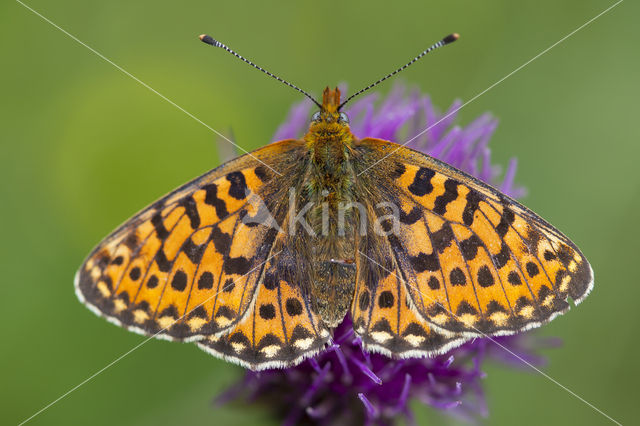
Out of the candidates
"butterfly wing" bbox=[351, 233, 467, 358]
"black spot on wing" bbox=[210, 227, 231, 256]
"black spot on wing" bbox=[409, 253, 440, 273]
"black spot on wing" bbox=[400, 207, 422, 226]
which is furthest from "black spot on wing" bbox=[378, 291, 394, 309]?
"black spot on wing" bbox=[210, 227, 231, 256]

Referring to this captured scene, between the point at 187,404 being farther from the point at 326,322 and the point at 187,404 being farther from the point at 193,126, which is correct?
the point at 193,126

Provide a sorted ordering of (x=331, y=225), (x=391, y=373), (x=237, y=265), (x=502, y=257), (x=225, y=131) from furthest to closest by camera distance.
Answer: (x=225, y=131), (x=391, y=373), (x=331, y=225), (x=237, y=265), (x=502, y=257)

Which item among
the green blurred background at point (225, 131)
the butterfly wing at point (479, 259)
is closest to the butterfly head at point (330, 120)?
the butterfly wing at point (479, 259)

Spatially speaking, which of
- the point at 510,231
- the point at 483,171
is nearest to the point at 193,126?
the point at 483,171

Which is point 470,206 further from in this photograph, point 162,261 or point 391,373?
point 162,261

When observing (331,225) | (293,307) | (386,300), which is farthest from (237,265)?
(386,300)

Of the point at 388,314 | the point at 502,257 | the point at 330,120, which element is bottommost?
the point at 388,314
